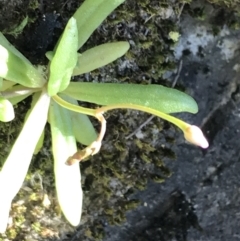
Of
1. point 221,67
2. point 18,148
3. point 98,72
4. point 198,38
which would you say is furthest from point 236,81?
point 18,148

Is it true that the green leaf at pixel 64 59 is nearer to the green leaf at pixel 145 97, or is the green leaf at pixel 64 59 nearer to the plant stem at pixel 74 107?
the plant stem at pixel 74 107

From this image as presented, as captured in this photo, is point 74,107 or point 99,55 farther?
point 99,55

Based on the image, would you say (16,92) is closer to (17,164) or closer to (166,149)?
(17,164)

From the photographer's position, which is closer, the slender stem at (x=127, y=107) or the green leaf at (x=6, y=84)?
the slender stem at (x=127, y=107)

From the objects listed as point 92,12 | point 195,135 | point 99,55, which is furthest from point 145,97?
point 195,135

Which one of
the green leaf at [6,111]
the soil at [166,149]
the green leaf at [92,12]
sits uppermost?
the green leaf at [92,12]

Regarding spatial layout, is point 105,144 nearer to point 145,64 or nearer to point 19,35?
point 145,64

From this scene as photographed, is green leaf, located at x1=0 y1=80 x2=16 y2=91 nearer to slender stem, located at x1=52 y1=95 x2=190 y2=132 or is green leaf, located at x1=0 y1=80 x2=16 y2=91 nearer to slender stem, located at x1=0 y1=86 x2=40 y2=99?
slender stem, located at x1=0 y1=86 x2=40 y2=99

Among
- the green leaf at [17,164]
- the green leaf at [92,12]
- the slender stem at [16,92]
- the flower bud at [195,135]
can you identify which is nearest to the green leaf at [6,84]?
the slender stem at [16,92]
